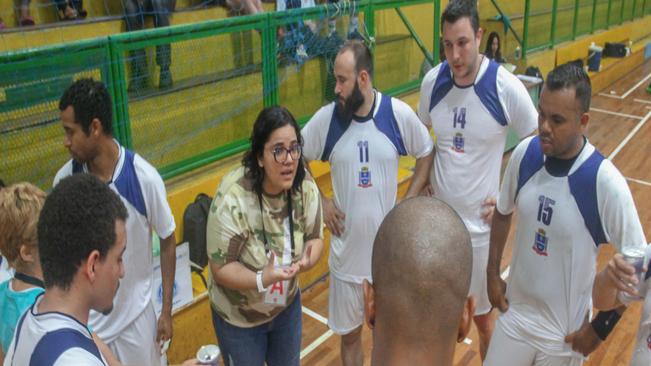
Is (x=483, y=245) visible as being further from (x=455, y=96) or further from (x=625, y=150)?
(x=625, y=150)

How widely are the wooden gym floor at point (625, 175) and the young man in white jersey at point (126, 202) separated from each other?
165 centimetres

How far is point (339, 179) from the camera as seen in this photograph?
334cm

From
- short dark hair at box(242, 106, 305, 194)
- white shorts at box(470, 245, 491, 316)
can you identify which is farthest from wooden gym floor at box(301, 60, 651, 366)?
short dark hair at box(242, 106, 305, 194)

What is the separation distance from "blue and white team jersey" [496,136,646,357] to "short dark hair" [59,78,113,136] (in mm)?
1863

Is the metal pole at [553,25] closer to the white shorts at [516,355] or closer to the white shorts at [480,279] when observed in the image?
the white shorts at [480,279]

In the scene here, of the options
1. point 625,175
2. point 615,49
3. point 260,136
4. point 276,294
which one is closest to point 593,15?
point 615,49

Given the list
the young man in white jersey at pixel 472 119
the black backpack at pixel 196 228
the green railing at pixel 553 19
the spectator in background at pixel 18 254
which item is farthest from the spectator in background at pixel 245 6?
the green railing at pixel 553 19

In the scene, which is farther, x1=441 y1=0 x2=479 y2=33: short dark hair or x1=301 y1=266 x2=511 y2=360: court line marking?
x1=301 y1=266 x2=511 y2=360: court line marking

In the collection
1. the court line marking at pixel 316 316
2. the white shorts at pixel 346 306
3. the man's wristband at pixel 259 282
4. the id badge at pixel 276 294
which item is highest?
the man's wristband at pixel 259 282

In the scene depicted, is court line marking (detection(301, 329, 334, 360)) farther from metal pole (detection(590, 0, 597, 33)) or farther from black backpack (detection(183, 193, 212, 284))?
metal pole (detection(590, 0, 597, 33))

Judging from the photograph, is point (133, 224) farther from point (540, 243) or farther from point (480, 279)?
point (480, 279)

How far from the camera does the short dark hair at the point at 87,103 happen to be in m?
2.51

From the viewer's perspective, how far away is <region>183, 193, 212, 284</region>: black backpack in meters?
4.27

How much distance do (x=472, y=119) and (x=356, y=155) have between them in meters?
0.72
